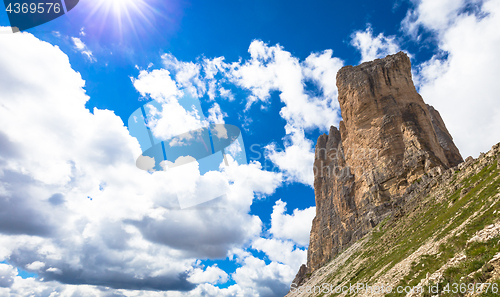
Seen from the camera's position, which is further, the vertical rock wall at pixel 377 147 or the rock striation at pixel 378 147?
the vertical rock wall at pixel 377 147

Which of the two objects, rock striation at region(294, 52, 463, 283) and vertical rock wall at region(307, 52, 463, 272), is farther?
vertical rock wall at region(307, 52, 463, 272)

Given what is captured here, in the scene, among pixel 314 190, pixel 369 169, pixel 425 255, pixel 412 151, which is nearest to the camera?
pixel 425 255

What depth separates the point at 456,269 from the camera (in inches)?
431

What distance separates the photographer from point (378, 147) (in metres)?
63.8

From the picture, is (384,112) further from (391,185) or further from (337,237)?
(337,237)

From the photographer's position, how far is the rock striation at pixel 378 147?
56438mm

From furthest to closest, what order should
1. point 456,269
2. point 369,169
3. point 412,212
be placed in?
point 369,169 → point 412,212 → point 456,269

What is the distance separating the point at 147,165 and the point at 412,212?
36.6 metres

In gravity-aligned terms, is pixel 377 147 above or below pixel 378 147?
above

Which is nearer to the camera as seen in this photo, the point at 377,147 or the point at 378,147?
the point at 378,147

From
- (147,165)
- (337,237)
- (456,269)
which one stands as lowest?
(456,269)

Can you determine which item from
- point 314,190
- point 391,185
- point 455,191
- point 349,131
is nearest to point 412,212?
point 455,191

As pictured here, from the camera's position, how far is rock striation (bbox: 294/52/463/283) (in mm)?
56438

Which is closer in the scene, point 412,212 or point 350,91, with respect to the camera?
point 412,212
